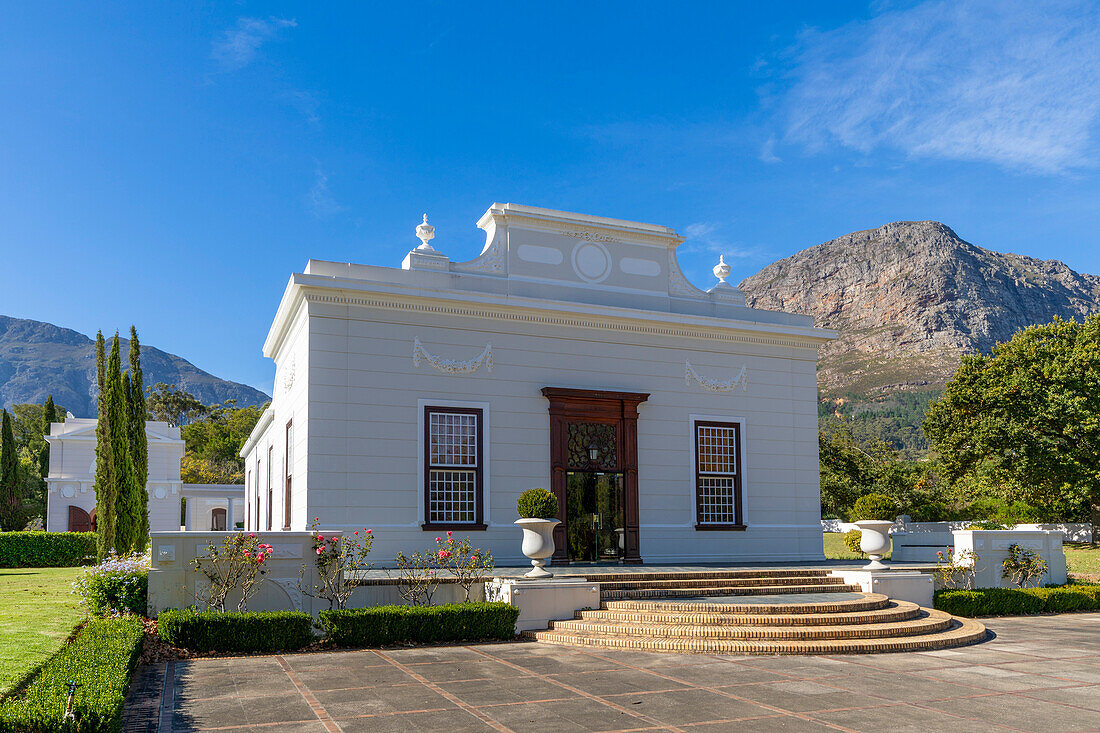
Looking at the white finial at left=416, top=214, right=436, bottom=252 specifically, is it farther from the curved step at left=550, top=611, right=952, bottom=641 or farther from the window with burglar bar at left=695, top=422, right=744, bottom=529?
the curved step at left=550, top=611, right=952, bottom=641

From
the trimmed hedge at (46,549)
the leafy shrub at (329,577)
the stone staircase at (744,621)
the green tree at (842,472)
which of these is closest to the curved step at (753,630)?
the stone staircase at (744,621)

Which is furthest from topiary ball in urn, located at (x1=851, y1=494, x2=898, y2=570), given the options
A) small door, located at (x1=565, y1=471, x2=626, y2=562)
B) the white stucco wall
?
the white stucco wall

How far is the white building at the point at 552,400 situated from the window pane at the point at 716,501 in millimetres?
43

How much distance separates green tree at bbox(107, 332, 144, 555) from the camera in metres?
21.7

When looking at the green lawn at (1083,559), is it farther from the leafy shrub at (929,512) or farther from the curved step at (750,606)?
the curved step at (750,606)

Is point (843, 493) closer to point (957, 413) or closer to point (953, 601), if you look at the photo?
point (957, 413)

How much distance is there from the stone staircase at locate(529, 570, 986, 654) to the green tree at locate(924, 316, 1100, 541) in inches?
747

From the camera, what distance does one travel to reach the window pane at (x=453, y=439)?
15.6m

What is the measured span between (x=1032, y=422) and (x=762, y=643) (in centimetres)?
2415

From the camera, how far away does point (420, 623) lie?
1120cm

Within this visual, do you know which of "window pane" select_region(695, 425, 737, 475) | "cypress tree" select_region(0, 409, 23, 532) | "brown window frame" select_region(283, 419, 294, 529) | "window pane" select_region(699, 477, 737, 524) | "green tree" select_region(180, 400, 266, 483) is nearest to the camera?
"brown window frame" select_region(283, 419, 294, 529)

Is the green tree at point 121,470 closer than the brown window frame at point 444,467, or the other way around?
the brown window frame at point 444,467

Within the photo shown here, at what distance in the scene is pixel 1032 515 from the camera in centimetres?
3319

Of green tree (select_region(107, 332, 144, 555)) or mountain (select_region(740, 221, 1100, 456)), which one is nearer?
green tree (select_region(107, 332, 144, 555))
